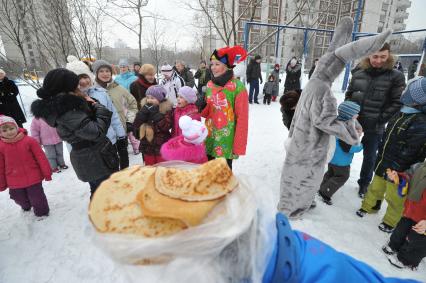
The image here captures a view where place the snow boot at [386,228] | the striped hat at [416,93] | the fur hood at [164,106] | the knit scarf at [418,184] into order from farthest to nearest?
1. the fur hood at [164,106]
2. the snow boot at [386,228]
3. the striped hat at [416,93]
4. the knit scarf at [418,184]

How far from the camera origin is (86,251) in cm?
241

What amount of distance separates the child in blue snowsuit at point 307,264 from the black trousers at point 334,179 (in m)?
2.20

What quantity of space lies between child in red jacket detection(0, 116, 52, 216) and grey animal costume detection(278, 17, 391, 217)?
2.86 meters

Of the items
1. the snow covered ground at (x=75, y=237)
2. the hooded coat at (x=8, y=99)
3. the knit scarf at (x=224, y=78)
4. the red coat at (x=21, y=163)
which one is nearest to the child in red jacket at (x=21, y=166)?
the red coat at (x=21, y=163)

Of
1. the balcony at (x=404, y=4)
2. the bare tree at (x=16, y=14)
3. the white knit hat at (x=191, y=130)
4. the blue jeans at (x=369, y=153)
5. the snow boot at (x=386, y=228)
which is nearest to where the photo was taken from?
the white knit hat at (x=191, y=130)

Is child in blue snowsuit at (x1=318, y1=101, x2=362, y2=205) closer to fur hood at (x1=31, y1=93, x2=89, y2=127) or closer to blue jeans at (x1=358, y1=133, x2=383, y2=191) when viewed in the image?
blue jeans at (x1=358, y1=133, x2=383, y2=191)

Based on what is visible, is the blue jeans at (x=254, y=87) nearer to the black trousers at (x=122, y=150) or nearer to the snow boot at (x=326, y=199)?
the black trousers at (x=122, y=150)

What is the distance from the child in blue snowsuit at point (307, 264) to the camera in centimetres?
69

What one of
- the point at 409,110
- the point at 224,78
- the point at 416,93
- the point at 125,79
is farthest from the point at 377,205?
the point at 125,79

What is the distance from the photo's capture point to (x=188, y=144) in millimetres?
2375

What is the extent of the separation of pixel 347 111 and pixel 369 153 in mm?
1147

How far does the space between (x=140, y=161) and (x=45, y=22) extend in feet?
16.8

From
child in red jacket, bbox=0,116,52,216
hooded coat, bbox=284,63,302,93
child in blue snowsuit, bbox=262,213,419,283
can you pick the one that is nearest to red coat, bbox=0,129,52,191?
child in red jacket, bbox=0,116,52,216

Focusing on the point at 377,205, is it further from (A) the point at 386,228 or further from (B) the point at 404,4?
(B) the point at 404,4
